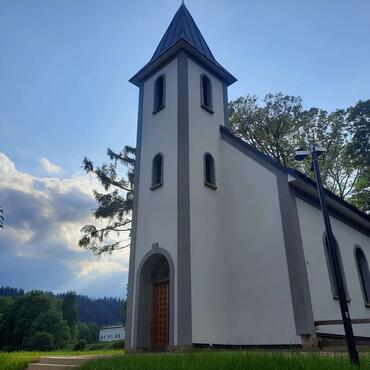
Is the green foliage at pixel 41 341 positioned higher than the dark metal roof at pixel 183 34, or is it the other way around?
the dark metal roof at pixel 183 34

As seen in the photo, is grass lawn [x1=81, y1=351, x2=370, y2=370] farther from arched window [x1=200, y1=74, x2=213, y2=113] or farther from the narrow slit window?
the narrow slit window

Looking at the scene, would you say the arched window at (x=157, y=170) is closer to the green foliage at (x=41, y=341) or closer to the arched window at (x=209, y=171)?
the arched window at (x=209, y=171)

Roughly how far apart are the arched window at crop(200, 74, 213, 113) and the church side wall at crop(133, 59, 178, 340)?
1.27 m

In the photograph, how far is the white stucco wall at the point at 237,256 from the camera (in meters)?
10.0

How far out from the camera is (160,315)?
11.3 metres

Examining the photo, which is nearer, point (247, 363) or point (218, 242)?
point (247, 363)

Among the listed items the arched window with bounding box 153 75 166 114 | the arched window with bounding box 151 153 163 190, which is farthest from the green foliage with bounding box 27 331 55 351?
the arched window with bounding box 153 75 166 114

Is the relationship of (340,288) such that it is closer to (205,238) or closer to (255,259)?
(255,259)

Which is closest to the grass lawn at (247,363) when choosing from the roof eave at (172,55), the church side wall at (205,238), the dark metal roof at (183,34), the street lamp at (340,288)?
the street lamp at (340,288)

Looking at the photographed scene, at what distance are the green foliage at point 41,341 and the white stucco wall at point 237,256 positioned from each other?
3419 centimetres

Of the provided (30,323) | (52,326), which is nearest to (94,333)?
(30,323)

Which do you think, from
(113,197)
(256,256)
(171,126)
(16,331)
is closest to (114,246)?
(113,197)

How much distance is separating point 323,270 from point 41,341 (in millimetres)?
37169

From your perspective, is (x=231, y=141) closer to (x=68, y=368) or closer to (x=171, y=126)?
(x=171, y=126)
